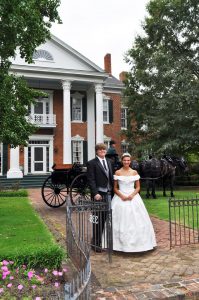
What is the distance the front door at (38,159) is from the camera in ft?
86.1

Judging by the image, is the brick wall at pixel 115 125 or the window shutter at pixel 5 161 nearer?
the window shutter at pixel 5 161

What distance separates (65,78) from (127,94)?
15.8ft

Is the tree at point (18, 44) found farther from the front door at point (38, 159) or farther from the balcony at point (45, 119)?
the front door at point (38, 159)

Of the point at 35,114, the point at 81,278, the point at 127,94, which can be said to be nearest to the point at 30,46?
the point at 81,278

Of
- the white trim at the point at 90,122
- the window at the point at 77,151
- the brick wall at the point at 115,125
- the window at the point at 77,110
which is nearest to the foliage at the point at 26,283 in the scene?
the window at the point at 77,151

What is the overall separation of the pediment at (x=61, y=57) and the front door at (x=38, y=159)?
20.7ft

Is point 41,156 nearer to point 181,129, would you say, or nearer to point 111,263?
point 181,129

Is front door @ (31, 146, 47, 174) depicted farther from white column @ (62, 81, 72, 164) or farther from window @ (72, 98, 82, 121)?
window @ (72, 98, 82, 121)

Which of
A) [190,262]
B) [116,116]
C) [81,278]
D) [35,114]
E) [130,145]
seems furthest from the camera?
[116,116]

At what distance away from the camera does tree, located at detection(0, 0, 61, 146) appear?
821cm

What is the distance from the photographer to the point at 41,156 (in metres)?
26.4

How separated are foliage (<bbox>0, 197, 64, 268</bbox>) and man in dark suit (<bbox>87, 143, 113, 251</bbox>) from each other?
0.87 metres

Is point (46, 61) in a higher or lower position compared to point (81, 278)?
higher

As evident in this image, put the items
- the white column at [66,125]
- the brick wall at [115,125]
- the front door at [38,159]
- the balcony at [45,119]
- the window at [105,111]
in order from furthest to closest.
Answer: the window at [105,111] → the brick wall at [115,125] → the front door at [38,159] → the balcony at [45,119] → the white column at [66,125]
